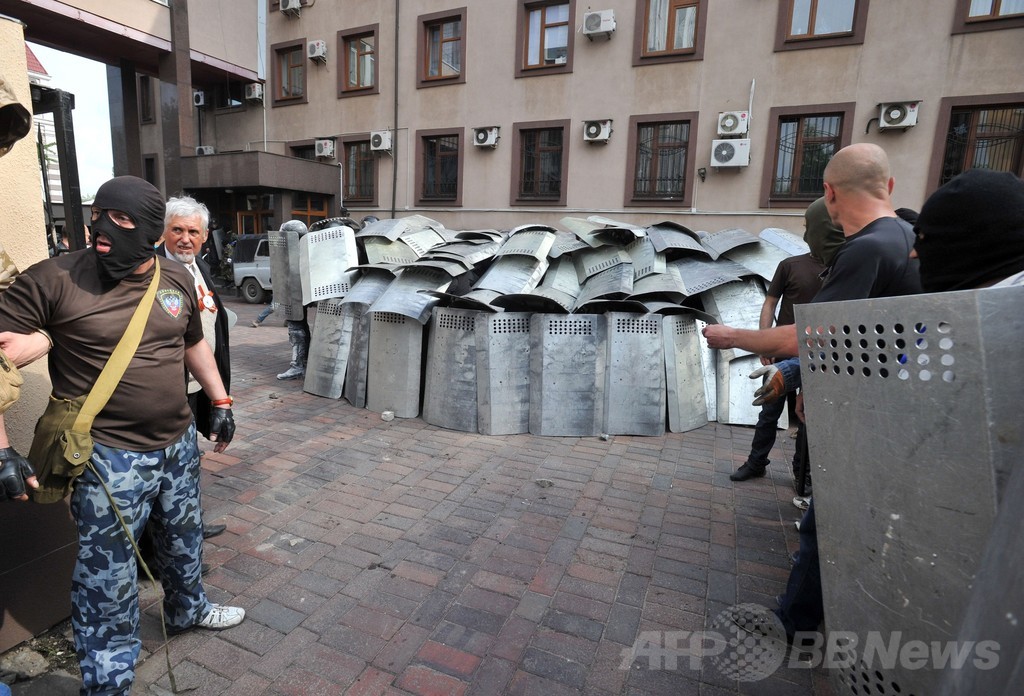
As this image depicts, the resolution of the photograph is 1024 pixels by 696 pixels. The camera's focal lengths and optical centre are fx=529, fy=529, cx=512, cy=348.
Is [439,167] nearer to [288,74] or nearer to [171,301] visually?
[288,74]

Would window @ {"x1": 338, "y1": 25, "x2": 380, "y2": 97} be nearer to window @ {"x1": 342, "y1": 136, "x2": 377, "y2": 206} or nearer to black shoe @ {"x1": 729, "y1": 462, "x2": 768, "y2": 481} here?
window @ {"x1": 342, "y1": 136, "x2": 377, "y2": 206}

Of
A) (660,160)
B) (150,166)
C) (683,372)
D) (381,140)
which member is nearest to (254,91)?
(381,140)

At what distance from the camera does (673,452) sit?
456 cm

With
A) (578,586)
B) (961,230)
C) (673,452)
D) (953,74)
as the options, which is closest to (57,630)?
(578,586)

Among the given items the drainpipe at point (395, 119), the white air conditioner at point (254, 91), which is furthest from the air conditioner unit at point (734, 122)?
the white air conditioner at point (254, 91)

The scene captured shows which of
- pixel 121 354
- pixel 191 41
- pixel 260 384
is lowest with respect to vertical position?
pixel 260 384

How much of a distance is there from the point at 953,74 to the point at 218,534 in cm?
1498

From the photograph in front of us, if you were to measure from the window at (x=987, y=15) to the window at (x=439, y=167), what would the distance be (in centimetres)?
1172

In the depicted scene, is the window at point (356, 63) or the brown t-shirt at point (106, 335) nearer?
the brown t-shirt at point (106, 335)

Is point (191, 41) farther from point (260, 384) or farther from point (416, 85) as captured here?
point (260, 384)

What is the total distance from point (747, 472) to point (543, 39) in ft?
45.9

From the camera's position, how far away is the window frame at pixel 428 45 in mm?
15135

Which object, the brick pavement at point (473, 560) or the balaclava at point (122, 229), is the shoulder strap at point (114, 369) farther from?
the brick pavement at point (473, 560)

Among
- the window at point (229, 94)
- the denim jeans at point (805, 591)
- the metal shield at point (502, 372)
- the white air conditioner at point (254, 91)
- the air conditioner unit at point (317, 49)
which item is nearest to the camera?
the denim jeans at point (805, 591)
